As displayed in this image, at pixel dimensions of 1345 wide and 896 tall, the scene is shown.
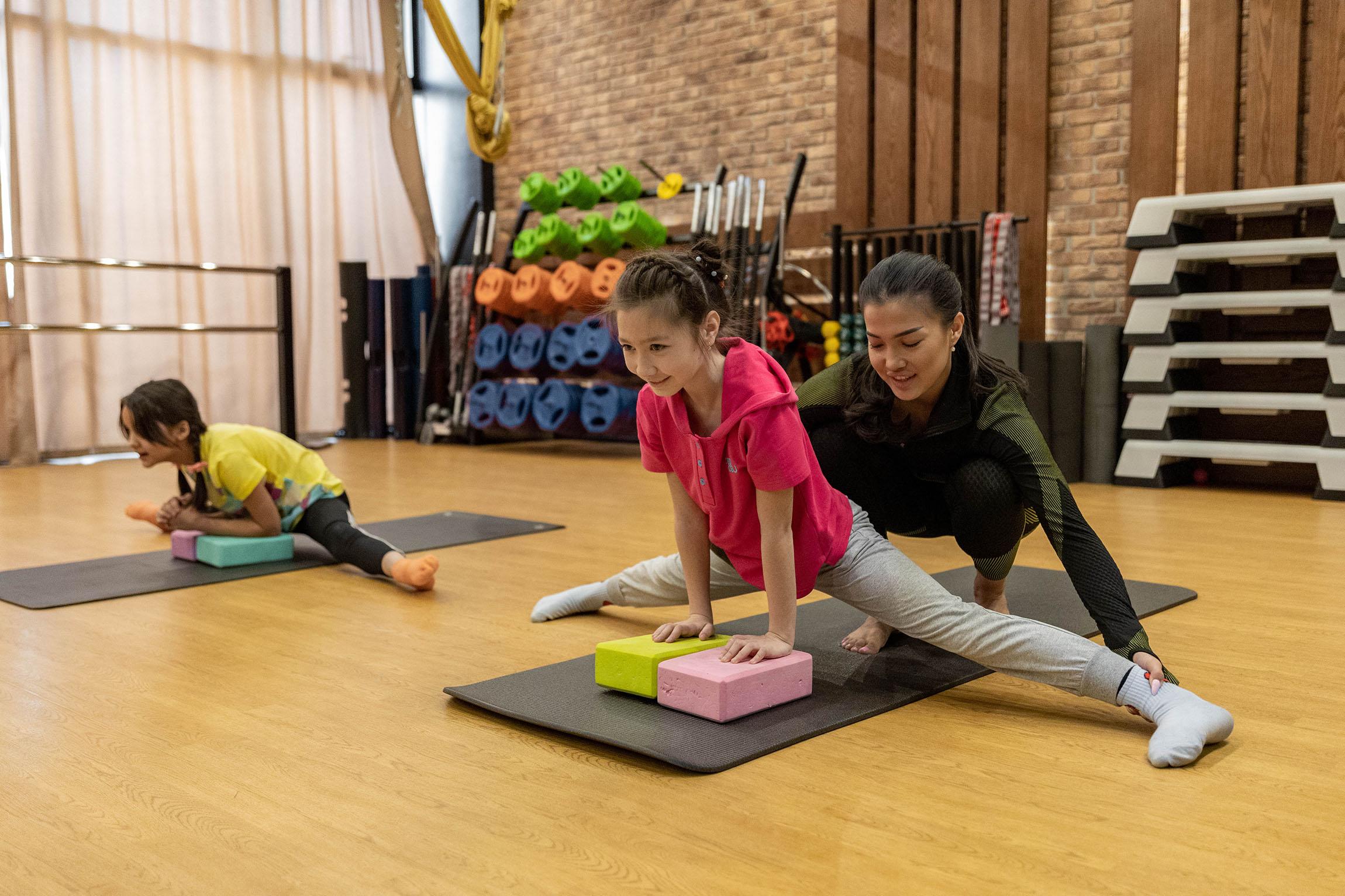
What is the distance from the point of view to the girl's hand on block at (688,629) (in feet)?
5.77

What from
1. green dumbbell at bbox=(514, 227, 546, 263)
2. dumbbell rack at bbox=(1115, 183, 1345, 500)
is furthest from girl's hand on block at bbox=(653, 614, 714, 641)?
green dumbbell at bbox=(514, 227, 546, 263)

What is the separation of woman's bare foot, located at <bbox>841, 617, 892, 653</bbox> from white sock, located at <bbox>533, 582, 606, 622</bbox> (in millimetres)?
509

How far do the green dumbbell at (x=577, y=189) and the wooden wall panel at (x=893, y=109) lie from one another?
4.50 feet

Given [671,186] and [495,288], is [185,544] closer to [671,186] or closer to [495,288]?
[495,288]

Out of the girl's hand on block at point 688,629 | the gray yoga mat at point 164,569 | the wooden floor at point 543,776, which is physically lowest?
the wooden floor at point 543,776

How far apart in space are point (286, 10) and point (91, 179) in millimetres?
1477

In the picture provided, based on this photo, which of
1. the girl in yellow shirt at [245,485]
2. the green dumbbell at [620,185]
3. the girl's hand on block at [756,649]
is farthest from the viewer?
the green dumbbell at [620,185]

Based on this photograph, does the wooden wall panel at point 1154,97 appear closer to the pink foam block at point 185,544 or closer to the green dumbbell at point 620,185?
the green dumbbell at point 620,185

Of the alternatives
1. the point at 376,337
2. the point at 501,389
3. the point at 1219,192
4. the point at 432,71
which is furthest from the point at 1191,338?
the point at 432,71

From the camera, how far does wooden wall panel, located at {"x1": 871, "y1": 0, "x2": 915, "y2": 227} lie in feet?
17.0

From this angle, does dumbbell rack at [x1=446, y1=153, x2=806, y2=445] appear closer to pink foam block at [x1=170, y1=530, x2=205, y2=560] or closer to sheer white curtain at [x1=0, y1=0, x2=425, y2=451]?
sheer white curtain at [x1=0, y1=0, x2=425, y2=451]

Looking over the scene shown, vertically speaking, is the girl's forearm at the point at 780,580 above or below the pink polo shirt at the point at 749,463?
below

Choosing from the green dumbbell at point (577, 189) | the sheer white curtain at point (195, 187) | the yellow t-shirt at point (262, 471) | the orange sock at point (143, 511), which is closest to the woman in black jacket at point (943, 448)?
the yellow t-shirt at point (262, 471)

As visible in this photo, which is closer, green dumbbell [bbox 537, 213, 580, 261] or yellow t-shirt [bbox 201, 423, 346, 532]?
yellow t-shirt [bbox 201, 423, 346, 532]
